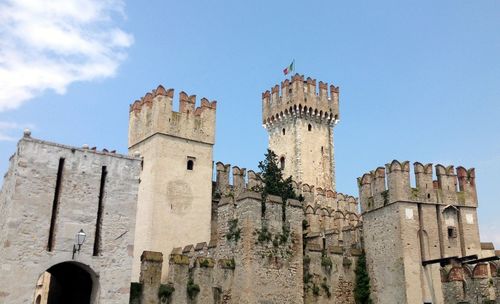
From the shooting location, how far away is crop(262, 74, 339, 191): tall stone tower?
162 ft

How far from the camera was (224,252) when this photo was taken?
2314cm

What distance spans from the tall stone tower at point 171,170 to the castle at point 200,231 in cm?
7

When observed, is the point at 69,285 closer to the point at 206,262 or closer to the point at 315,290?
the point at 206,262

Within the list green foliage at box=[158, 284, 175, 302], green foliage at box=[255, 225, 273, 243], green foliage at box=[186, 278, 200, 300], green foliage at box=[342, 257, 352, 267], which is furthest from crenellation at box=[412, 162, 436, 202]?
green foliage at box=[158, 284, 175, 302]

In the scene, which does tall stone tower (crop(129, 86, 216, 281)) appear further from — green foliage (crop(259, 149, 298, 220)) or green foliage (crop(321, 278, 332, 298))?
green foliage (crop(321, 278, 332, 298))

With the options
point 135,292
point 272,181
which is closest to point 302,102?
point 272,181

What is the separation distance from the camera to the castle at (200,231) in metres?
17.9

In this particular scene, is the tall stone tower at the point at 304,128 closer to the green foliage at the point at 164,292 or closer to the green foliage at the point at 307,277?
the green foliage at the point at 307,277

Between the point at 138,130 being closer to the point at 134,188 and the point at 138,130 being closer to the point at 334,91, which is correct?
the point at 134,188

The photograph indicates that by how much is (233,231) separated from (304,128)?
94.2 feet

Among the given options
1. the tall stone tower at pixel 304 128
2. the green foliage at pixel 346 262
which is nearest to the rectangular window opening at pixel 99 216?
the green foliage at pixel 346 262

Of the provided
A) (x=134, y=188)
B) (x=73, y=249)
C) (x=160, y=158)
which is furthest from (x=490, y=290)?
(x=160, y=158)

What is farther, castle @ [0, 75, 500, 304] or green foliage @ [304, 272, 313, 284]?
green foliage @ [304, 272, 313, 284]

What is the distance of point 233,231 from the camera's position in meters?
Result: 22.9
